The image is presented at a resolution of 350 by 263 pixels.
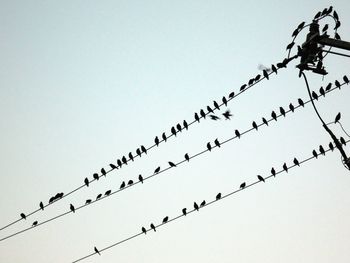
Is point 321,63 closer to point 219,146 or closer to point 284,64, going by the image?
point 284,64

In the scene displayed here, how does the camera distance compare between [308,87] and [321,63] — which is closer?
[321,63]

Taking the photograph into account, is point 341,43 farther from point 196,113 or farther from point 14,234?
point 14,234

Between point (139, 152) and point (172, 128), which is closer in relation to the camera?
point (139, 152)

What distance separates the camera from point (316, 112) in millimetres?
6762

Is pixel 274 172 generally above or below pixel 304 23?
below

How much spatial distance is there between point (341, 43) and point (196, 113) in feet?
17.2

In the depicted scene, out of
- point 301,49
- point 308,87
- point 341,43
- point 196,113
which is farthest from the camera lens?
point 196,113

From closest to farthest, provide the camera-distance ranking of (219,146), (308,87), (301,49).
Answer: (301,49) → (308,87) → (219,146)

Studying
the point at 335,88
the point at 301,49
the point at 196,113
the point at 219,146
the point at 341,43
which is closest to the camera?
the point at 341,43

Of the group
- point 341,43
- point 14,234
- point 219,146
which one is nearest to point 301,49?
point 341,43

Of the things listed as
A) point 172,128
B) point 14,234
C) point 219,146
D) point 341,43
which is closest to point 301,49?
point 341,43

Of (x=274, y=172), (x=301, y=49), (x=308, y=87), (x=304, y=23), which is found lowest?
(x=274, y=172)

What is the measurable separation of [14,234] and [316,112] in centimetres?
651

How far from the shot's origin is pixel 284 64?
670 centimetres
